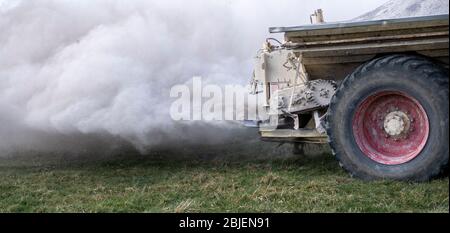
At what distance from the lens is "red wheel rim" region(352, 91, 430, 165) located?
4766mm

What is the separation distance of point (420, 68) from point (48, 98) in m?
4.08

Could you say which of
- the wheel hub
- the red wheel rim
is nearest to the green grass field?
the red wheel rim

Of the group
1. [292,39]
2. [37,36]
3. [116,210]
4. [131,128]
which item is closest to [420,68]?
[292,39]

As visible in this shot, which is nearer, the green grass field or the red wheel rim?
the green grass field

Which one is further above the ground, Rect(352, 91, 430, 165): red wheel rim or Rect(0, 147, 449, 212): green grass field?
Rect(352, 91, 430, 165): red wheel rim

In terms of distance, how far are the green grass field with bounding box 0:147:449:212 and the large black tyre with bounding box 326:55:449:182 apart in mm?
173

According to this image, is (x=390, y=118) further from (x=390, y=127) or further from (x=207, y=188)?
(x=207, y=188)

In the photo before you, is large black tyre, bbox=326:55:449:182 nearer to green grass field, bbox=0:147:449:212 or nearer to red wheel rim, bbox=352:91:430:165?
red wheel rim, bbox=352:91:430:165

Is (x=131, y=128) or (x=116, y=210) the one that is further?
(x=131, y=128)

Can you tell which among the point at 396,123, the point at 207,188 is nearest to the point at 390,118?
the point at 396,123

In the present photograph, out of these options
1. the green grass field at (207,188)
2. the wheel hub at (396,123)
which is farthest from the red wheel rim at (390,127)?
the green grass field at (207,188)

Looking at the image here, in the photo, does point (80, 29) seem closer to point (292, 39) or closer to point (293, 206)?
point (292, 39)
